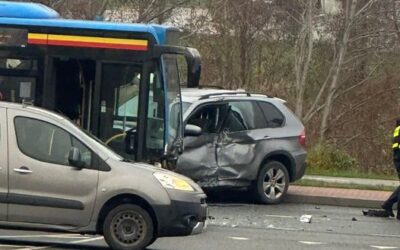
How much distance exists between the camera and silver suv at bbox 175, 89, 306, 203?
17.1 meters

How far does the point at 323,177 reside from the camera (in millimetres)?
21359

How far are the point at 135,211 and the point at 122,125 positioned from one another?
3.11m

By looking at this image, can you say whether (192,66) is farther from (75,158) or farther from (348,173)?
(348,173)

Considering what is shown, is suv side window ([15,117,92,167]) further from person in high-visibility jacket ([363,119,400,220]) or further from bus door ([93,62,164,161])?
person in high-visibility jacket ([363,119,400,220])

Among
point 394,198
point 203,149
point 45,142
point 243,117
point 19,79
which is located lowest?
point 394,198

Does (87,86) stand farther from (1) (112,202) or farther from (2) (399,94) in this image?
(2) (399,94)

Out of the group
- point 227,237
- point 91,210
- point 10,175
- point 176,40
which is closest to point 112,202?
point 91,210

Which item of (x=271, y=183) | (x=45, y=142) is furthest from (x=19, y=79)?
(x=271, y=183)

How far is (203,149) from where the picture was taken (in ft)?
56.1

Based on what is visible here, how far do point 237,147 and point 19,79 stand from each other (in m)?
4.48

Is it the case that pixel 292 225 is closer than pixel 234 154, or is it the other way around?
pixel 292 225

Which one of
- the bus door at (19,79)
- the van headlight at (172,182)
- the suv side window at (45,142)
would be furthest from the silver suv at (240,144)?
the suv side window at (45,142)

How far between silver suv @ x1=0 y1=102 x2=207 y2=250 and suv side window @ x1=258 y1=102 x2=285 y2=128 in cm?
685

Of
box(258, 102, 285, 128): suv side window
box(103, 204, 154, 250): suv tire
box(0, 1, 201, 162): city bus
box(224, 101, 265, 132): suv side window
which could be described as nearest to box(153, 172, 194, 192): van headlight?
box(103, 204, 154, 250): suv tire
